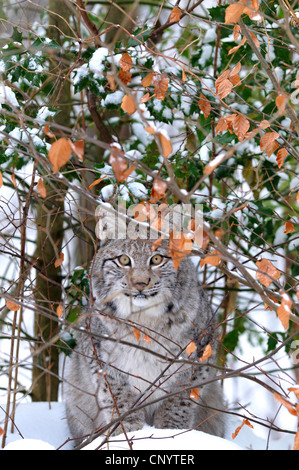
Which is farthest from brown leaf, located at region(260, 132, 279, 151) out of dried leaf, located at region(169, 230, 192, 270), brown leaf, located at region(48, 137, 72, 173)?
brown leaf, located at region(48, 137, 72, 173)

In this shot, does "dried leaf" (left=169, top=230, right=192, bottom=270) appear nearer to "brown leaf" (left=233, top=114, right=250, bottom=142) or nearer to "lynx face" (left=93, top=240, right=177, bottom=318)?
"brown leaf" (left=233, top=114, right=250, bottom=142)

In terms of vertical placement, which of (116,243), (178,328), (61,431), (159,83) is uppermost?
(159,83)

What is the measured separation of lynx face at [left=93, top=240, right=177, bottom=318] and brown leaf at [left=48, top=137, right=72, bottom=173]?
1448 millimetres

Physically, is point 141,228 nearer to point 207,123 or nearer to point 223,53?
point 207,123

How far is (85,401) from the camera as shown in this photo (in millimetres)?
4051

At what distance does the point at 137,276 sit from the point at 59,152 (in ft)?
4.94

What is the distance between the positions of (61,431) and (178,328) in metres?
1.25

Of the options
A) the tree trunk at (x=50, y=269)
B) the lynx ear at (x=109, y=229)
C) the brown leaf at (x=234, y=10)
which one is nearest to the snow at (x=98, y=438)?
the tree trunk at (x=50, y=269)

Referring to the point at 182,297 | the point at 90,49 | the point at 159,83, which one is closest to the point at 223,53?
the point at 90,49

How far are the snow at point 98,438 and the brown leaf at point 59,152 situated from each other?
1254 millimetres

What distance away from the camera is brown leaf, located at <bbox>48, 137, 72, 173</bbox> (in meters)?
1.85

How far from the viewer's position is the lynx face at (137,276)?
3.28 m

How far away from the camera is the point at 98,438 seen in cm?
324

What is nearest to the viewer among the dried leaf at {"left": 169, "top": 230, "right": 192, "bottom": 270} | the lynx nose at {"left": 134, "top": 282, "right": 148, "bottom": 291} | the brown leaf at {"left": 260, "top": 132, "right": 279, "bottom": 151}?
the dried leaf at {"left": 169, "top": 230, "right": 192, "bottom": 270}
